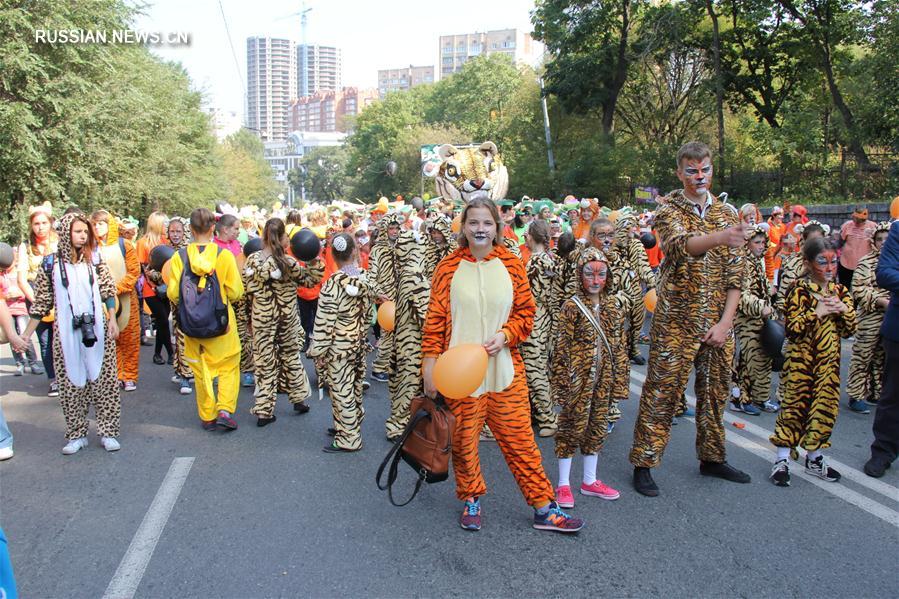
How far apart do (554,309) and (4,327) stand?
4.76m

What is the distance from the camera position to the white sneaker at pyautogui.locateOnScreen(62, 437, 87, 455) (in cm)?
567

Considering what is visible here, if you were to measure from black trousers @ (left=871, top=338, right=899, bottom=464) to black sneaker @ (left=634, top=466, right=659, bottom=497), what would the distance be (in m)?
1.76

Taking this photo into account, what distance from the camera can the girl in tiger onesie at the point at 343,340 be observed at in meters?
5.72

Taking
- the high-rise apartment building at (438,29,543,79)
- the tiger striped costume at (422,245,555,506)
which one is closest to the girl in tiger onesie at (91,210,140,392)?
the tiger striped costume at (422,245,555,506)

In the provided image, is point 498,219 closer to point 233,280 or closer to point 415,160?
point 233,280

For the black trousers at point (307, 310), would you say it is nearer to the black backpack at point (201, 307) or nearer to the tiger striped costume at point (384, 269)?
the tiger striped costume at point (384, 269)

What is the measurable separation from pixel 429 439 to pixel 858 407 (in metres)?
5.05

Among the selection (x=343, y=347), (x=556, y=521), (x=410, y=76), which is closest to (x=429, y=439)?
(x=556, y=521)

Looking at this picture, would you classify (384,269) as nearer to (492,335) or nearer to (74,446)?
(492,335)

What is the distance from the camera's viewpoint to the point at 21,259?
326 inches

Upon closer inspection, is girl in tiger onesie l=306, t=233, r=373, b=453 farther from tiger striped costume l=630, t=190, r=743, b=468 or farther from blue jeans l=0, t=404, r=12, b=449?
blue jeans l=0, t=404, r=12, b=449

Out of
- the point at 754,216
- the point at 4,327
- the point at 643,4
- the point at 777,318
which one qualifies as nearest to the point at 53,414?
the point at 4,327

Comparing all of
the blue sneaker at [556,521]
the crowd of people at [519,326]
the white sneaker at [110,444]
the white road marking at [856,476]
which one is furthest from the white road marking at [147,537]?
the white road marking at [856,476]

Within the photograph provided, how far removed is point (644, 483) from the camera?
470 centimetres
